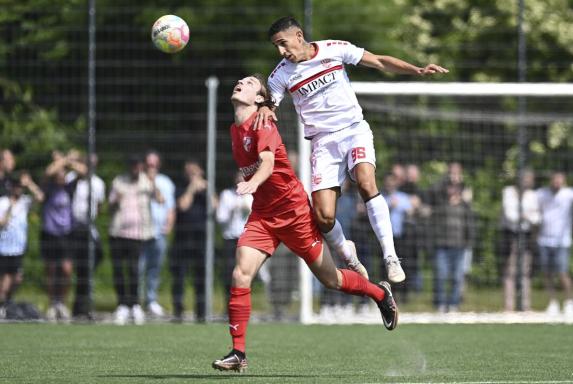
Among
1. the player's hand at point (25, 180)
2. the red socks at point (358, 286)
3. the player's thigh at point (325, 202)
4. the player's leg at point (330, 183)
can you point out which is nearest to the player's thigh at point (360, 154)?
the player's leg at point (330, 183)

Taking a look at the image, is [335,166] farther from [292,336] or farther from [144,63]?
[144,63]

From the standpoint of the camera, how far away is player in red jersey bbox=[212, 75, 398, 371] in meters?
9.34

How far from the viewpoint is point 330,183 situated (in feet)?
33.9

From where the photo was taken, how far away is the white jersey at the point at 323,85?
10.3m

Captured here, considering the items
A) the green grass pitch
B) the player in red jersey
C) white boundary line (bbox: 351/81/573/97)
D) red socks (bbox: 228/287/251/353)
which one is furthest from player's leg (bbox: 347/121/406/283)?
white boundary line (bbox: 351/81/573/97)

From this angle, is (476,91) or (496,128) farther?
(496,128)

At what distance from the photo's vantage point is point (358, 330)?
14.7 meters

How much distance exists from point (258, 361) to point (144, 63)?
9928mm

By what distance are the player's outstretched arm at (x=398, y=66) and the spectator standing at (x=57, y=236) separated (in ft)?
24.5

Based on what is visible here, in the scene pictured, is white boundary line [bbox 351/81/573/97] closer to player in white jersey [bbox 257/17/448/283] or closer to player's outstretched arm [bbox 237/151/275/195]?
player in white jersey [bbox 257/17/448/283]

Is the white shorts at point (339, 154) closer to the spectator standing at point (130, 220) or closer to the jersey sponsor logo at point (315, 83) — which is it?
the jersey sponsor logo at point (315, 83)

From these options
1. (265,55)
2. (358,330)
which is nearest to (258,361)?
(358,330)

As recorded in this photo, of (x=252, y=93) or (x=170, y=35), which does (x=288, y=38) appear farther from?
(x=170, y=35)

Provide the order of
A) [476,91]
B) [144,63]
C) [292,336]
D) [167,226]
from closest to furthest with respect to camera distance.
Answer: [292,336]
[476,91]
[167,226]
[144,63]
